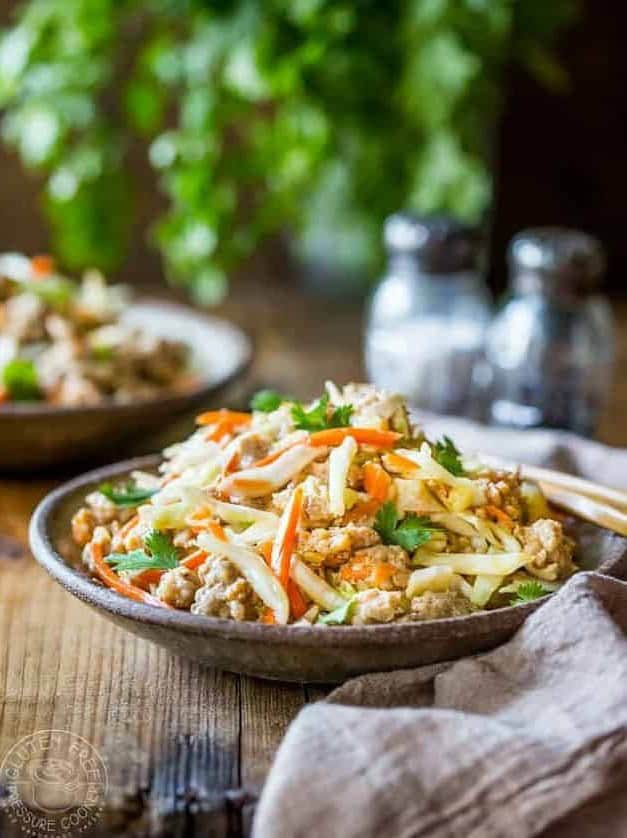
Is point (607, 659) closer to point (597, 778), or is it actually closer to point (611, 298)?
point (597, 778)

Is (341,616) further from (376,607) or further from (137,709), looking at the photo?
(137,709)

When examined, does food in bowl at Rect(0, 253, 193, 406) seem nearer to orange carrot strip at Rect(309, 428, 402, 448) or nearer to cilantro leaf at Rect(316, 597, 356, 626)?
orange carrot strip at Rect(309, 428, 402, 448)

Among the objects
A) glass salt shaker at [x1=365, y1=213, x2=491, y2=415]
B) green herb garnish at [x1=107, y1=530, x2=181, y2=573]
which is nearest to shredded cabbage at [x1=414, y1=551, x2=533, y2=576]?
green herb garnish at [x1=107, y1=530, x2=181, y2=573]

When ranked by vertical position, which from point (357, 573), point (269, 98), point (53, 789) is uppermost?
point (269, 98)

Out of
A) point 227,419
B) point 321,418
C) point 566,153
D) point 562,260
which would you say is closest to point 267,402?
point 227,419

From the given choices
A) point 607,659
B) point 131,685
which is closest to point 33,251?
point 131,685
